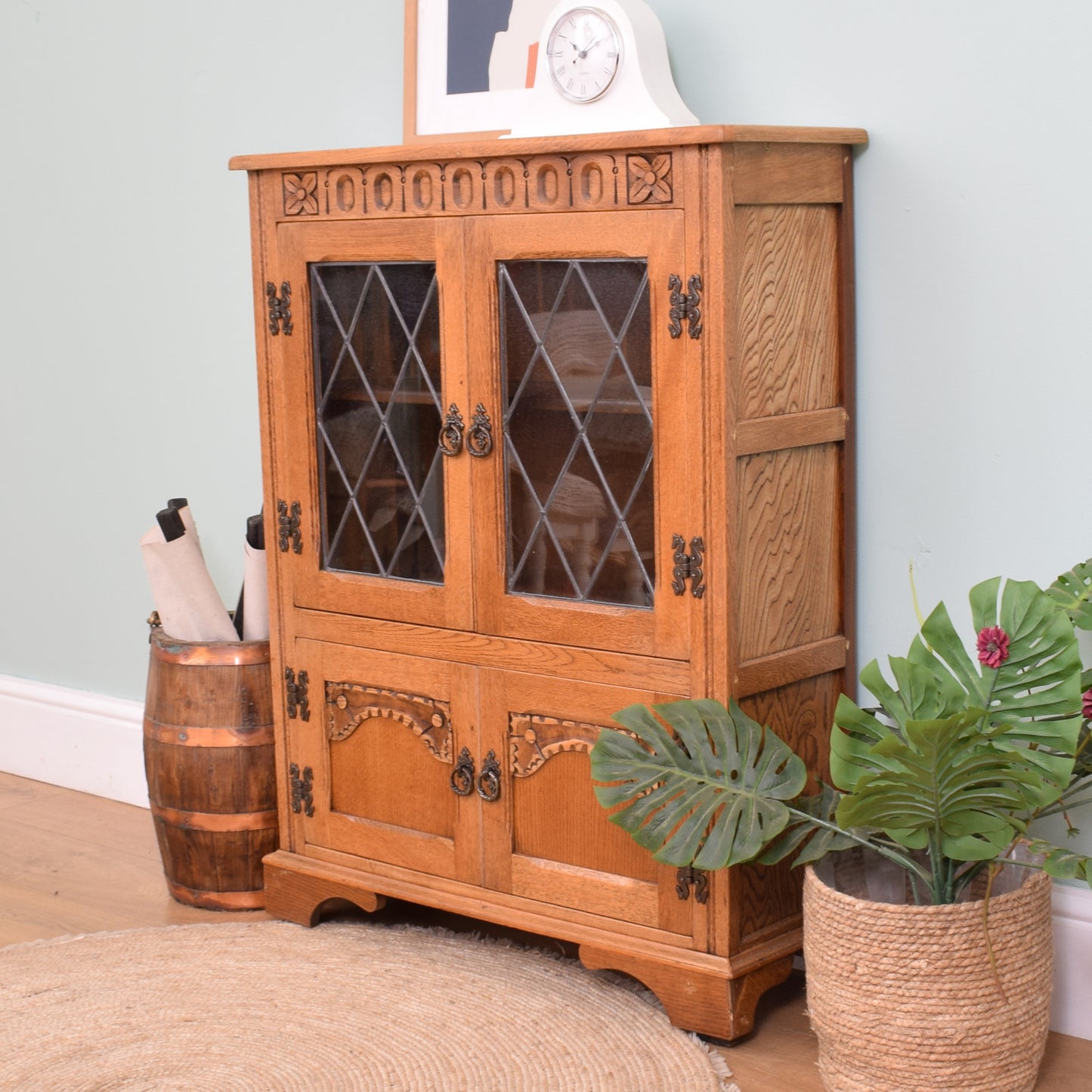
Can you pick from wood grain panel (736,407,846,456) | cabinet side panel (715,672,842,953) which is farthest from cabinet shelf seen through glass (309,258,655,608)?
cabinet side panel (715,672,842,953)

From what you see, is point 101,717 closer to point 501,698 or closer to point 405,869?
point 405,869

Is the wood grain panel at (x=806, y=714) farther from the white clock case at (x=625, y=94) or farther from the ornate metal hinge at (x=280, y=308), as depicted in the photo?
the ornate metal hinge at (x=280, y=308)

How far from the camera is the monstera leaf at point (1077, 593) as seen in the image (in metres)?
1.99

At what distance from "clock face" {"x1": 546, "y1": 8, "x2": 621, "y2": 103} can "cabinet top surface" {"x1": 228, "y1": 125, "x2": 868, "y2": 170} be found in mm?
134

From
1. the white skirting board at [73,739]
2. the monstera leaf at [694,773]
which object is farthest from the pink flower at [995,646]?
the white skirting board at [73,739]

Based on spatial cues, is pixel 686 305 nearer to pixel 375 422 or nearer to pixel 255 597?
pixel 375 422

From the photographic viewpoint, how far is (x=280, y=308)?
2.54 meters

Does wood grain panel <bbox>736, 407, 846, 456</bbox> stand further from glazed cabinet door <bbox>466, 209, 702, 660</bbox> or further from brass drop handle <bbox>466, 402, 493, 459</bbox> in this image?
brass drop handle <bbox>466, 402, 493, 459</bbox>

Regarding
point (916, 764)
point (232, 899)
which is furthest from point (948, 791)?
point (232, 899)

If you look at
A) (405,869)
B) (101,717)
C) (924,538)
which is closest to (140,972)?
(405,869)

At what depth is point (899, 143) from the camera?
224 cm

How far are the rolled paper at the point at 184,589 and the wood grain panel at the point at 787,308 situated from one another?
3.91 ft

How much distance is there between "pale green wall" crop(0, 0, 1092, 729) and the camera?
215 centimetres

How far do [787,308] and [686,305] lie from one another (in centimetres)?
19
